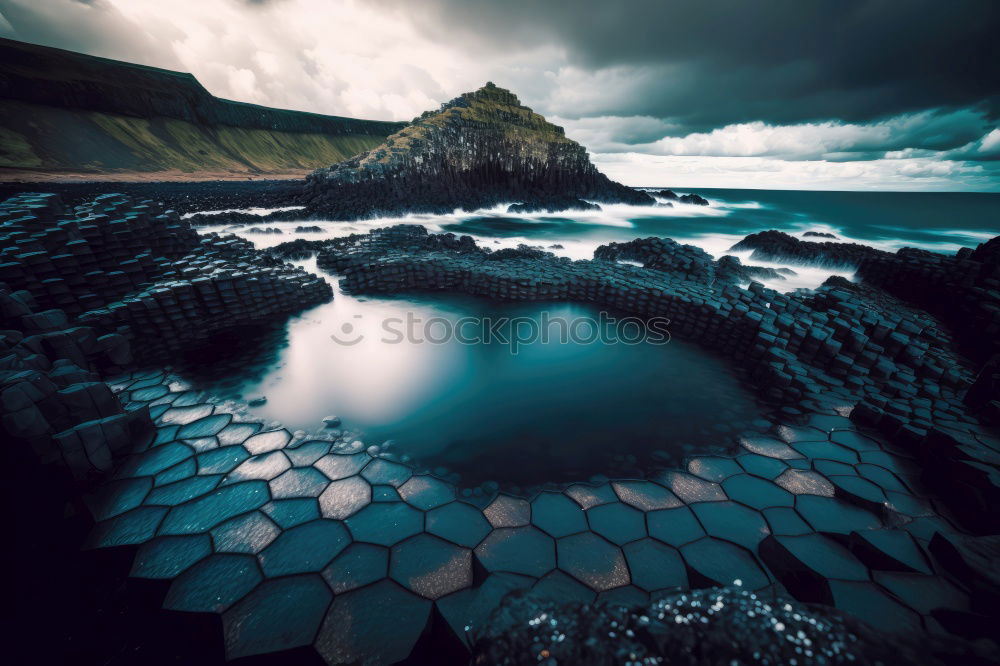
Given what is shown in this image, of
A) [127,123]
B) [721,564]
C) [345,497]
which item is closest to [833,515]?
[721,564]

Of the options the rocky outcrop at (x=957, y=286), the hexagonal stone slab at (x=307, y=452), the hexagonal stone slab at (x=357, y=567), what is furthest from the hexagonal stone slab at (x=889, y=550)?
the rocky outcrop at (x=957, y=286)

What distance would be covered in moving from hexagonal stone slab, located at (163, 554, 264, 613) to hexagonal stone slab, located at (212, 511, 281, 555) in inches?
3.3

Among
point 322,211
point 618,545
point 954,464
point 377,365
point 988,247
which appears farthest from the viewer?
point 322,211

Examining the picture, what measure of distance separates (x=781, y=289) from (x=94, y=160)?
101833 millimetres

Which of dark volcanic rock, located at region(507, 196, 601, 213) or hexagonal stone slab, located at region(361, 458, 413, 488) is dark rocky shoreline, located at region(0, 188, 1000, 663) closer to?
hexagonal stone slab, located at region(361, 458, 413, 488)

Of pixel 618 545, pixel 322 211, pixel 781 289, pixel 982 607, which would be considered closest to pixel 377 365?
pixel 618 545

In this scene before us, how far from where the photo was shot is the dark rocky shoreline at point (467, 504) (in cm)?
277

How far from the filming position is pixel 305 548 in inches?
131

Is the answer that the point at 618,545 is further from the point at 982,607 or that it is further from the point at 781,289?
the point at 781,289

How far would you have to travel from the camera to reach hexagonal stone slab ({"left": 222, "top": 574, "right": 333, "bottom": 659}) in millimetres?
2617

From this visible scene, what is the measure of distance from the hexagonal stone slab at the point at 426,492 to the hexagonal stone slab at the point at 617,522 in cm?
158

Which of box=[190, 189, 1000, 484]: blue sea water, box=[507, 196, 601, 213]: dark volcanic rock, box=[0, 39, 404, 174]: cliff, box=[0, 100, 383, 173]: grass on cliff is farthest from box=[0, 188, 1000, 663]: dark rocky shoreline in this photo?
box=[0, 100, 383, 173]: grass on cliff

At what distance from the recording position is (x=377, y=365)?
734 centimetres

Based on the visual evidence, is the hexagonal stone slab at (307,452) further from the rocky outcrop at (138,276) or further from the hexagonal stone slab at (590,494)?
the rocky outcrop at (138,276)
